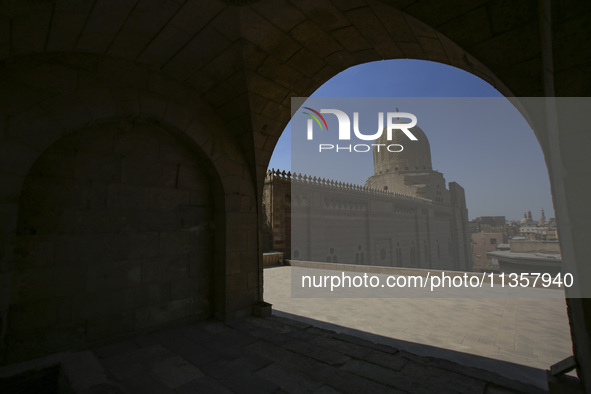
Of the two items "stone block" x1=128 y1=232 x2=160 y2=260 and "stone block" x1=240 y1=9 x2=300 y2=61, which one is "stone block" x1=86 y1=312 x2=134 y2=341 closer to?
"stone block" x1=128 y1=232 x2=160 y2=260

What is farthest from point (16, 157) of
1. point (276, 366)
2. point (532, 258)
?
point (532, 258)

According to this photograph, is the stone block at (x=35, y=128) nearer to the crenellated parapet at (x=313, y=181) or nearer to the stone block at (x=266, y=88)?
the stone block at (x=266, y=88)

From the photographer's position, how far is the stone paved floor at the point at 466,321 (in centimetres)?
383

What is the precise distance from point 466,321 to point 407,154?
3723 centimetres

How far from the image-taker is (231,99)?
13.6 feet

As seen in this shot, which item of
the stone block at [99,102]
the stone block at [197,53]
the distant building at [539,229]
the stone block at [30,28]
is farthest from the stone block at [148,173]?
the distant building at [539,229]

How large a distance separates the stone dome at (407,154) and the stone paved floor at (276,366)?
3909cm

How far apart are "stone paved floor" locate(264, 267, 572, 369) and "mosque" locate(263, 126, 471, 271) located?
9.06m

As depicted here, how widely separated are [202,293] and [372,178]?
41371mm

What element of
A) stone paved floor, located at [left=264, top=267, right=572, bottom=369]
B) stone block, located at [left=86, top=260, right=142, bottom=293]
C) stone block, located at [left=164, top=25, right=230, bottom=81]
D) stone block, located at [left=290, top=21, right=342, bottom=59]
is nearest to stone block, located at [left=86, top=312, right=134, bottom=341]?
stone block, located at [left=86, top=260, right=142, bottom=293]

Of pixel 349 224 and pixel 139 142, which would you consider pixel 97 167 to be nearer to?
pixel 139 142

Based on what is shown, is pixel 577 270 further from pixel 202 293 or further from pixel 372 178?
pixel 372 178

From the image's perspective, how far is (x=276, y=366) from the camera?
9.30 ft

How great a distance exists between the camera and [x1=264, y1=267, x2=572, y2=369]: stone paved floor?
3826mm
